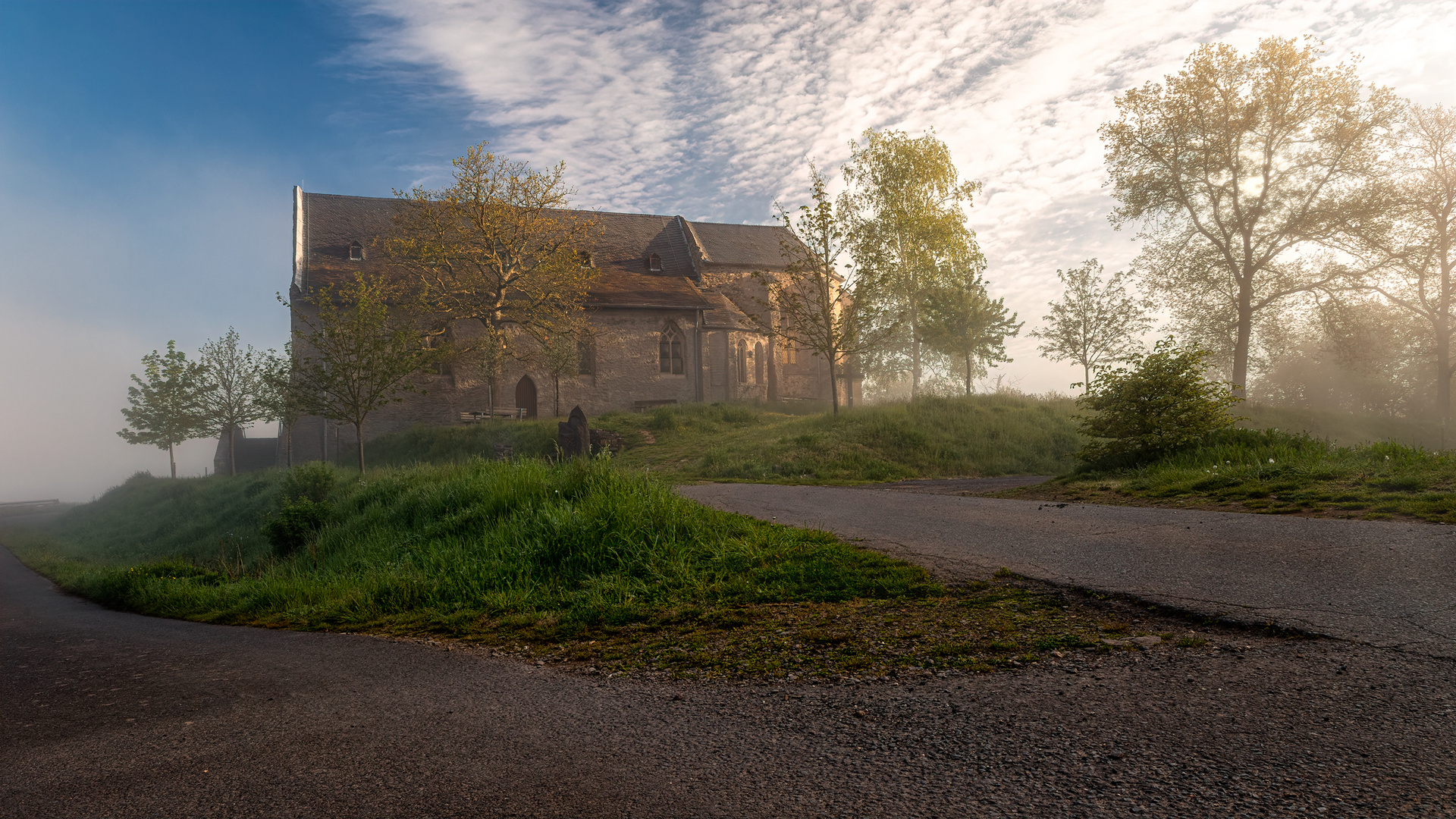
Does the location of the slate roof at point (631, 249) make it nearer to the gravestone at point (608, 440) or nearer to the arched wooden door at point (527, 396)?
the arched wooden door at point (527, 396)

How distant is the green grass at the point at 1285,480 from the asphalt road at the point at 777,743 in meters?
4.41

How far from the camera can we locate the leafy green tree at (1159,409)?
36.0 feet

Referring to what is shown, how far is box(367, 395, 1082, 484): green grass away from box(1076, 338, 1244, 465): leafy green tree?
5116 millimetres

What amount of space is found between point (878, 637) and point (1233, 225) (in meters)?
29.9

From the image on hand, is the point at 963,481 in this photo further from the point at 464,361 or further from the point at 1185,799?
the point at 464,361

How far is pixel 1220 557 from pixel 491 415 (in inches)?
1154

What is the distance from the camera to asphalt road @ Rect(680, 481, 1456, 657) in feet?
12.9

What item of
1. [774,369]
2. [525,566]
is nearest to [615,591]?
[525,566]

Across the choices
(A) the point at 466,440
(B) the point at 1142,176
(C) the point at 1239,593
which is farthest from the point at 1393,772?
(B) the point at 1142,176

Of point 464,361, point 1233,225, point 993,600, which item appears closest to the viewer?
point 993,600

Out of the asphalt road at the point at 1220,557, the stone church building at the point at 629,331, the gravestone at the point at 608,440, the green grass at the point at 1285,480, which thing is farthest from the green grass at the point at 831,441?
the asphalt road at the point at 1220,557

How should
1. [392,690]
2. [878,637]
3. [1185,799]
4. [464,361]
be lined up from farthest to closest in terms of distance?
[464,361] → [878,637] → [392,690] → [1185,799]

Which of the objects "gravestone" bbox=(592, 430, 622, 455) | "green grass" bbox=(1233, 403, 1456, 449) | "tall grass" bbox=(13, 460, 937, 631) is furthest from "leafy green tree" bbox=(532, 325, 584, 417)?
"green grass" bbox=(1233, 403, 1456, 449)

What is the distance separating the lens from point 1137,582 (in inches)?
189
